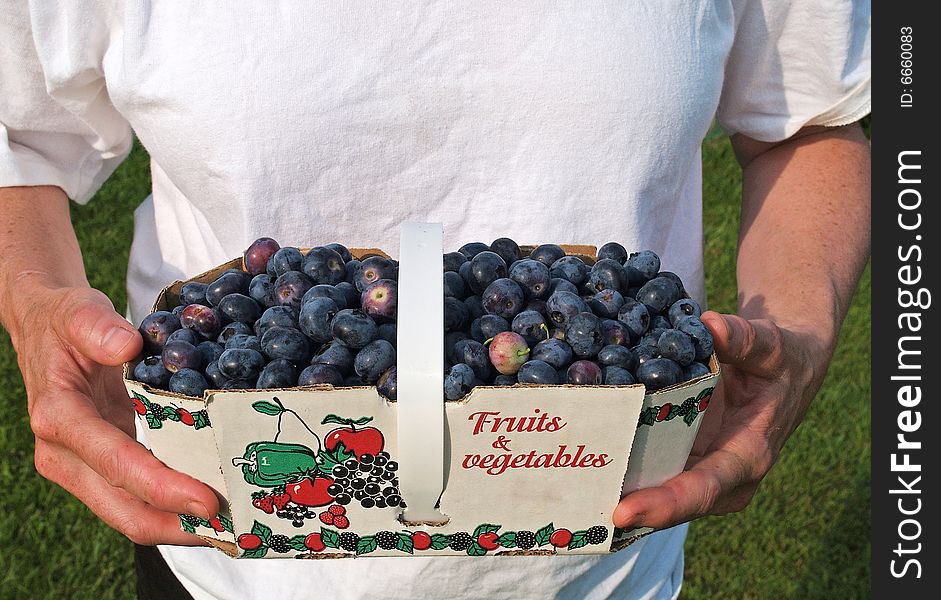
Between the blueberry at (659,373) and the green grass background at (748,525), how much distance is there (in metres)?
1.89

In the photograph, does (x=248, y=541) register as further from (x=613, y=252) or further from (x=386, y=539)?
(x=613, y=252)

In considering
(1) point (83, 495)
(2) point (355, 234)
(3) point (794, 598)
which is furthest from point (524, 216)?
(3) point (794, 598)

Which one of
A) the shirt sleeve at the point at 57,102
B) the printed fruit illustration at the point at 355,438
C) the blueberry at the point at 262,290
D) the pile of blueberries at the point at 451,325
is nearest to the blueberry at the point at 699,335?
the pile of blueberries at the point at 451,325

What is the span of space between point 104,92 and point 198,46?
238mm

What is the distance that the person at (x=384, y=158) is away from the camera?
1039 millimetres

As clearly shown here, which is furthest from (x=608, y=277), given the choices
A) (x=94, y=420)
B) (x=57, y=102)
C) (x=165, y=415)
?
(x=57, y=102)

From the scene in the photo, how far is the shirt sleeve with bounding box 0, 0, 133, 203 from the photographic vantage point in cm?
109

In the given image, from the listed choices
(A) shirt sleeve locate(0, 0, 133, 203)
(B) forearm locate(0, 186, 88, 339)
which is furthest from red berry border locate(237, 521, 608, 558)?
(A) shirt sleeve locate(0, 0, 133, 203)

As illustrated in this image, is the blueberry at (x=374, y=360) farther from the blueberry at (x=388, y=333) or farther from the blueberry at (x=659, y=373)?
the blueberry at (x=659, y=373)

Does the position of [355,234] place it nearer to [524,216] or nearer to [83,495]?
[524,216]

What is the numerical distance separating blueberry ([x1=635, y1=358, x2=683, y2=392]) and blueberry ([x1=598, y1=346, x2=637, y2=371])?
16 millimetres

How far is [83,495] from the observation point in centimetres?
109

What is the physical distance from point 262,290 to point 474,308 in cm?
23

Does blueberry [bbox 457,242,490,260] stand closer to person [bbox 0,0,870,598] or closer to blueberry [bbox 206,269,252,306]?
person [bbox 0,0,870,598]
